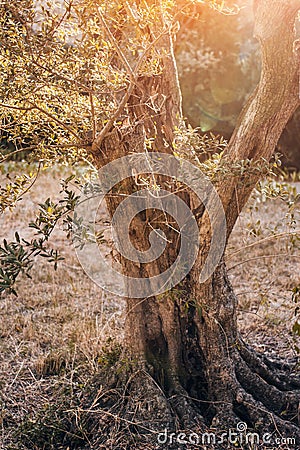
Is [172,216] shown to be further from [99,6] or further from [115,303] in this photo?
[115,303]

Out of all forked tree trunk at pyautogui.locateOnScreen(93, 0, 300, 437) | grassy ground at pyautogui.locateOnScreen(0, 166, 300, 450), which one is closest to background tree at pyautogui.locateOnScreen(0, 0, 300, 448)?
forked tree trunk at pyautogui.locateOnScreen(93, 0, 300, 437)

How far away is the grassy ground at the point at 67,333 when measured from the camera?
9.66 feet

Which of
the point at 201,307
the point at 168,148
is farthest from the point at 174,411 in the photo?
the point at 168,148

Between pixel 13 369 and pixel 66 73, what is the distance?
6.25ft

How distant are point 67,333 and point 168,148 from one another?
178 cm

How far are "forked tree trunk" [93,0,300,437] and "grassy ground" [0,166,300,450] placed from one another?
0.74ft

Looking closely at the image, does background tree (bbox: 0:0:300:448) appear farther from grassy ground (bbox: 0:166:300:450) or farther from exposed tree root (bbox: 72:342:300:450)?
grassy ground (bbox: 0:166:300:450)

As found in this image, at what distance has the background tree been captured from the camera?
2.55m

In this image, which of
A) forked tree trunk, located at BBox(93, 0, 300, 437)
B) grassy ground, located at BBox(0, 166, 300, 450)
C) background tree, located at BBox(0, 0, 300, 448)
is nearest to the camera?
background tree, located at BBox(0, 0, 300, 448)

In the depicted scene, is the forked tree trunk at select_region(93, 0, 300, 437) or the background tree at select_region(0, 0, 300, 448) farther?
the forked tree trunk at select_region(93, 0, 300, 437)

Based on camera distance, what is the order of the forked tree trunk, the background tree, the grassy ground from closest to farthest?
the background tree < the forked tree trunk < the grassy ground

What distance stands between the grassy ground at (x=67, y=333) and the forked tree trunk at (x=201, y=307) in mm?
226

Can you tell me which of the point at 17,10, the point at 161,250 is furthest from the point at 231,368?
the point at 17,10

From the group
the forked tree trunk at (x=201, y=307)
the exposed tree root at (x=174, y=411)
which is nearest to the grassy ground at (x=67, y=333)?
the exposed tree root at (x=174, y=411)
